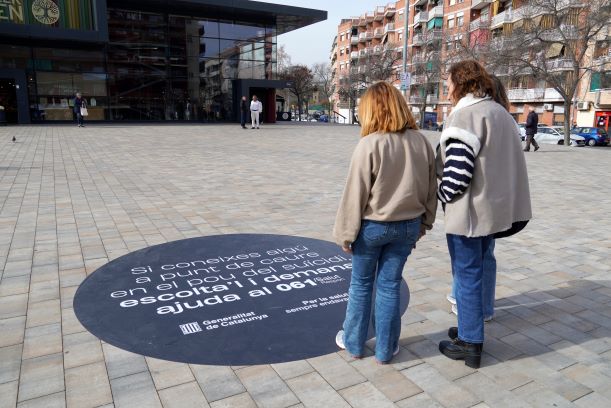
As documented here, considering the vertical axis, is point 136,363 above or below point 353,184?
below

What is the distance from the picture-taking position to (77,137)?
1844 cm

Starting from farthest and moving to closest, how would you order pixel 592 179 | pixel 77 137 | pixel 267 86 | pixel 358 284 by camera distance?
pixel 267 86 < pixel 77 137 < pixel 592 179 < pixel 358 284

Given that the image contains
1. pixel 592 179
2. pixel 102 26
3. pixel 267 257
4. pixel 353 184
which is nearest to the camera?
pixel 353 184

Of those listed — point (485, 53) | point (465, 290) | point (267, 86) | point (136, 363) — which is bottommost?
point (136, 363)

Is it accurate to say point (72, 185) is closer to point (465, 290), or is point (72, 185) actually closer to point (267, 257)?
point (267, 257)

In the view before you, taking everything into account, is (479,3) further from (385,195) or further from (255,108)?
(385,195)

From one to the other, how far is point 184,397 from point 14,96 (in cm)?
2823

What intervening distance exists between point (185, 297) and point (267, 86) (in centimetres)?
2777

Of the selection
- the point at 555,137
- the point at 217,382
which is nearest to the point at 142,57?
the point at 555,137

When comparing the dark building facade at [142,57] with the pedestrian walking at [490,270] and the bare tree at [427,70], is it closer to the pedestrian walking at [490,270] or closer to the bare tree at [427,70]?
the bare tree at [427,70]

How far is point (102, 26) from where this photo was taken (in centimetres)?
2495

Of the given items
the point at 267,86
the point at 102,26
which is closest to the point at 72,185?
the point at 102,26

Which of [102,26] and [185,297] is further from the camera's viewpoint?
[102,26]

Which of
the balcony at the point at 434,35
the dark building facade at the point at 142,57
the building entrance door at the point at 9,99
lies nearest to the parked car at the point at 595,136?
the dark building facade at the point at 142,57
